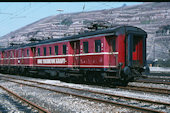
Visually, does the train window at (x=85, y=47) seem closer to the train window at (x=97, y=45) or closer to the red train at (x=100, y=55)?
the red train at (x=100, y=55)

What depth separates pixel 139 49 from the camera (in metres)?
15.6

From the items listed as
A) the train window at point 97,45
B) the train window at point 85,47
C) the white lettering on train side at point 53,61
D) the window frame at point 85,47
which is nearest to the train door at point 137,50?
the train window at point 97,45

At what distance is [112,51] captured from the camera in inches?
588

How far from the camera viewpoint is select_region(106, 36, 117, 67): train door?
14664mm

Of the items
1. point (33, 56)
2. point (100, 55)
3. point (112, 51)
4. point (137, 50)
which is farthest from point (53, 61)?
point (137, 50)

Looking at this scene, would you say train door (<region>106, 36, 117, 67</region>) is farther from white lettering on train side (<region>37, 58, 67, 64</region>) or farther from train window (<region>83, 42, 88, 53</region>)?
white lettering on train side (<region>37, 58, 67, 64</region>)

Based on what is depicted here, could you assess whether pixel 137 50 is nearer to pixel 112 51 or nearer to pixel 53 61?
pixel 112 51

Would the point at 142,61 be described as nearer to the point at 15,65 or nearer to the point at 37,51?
the point at 37,51

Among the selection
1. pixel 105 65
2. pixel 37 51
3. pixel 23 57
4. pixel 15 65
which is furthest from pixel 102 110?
pixel 15 65

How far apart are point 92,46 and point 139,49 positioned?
3068mm

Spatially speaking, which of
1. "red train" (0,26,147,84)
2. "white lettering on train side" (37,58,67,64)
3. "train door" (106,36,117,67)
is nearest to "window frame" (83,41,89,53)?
"red train" (0,26,147,84)

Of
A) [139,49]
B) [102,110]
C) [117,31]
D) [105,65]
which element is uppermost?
[117,31]

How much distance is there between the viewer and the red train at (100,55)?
14.5 m

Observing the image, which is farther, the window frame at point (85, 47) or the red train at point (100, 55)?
the window frame at point (85, 47)
